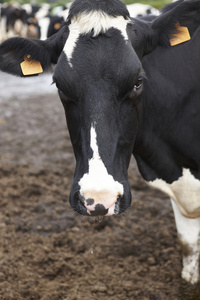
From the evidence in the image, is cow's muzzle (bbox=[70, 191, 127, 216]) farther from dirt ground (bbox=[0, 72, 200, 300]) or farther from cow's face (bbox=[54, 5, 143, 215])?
dirt ground (bbox=[0, 72, 200, 300])

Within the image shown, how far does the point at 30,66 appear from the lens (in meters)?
2.77

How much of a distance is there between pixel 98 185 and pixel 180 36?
1313 mm

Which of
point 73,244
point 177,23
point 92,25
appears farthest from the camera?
point 73,244

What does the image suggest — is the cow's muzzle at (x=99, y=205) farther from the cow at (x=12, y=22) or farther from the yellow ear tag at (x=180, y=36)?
the cow at (x=12, y=22)

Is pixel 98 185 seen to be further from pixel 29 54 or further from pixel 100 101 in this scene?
pixel 29 54

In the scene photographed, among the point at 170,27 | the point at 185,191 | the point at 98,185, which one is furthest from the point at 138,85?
the point at 185,191

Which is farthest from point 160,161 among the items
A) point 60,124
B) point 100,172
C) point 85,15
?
point 60,124

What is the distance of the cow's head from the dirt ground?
0.49 metres

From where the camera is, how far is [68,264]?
3.77 meters

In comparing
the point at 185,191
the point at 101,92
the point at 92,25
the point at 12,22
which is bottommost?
the point at 12,22

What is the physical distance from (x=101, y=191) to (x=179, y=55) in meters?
1.44

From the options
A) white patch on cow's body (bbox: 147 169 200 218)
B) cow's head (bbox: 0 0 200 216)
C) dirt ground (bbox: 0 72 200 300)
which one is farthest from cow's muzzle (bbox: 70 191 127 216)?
white patch on cow's body (bbox: 147 169 200 218)

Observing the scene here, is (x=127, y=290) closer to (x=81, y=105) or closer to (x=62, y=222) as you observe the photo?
(x=62, y=222)

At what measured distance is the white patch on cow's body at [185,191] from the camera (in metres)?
3.09
